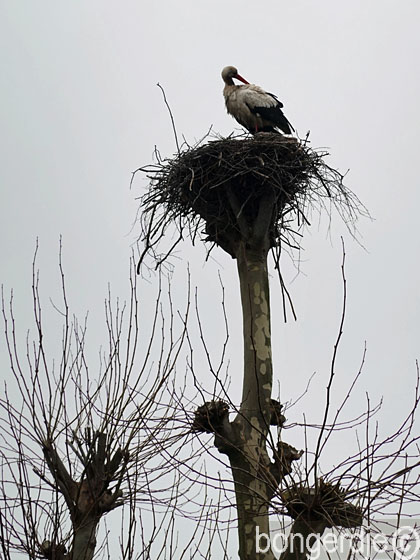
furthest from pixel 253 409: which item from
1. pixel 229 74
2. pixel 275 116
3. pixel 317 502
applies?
pixel 229 74

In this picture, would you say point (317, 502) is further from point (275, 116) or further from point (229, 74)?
point (229, 74)

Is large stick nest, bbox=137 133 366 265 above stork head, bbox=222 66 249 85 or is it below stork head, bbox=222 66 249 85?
below

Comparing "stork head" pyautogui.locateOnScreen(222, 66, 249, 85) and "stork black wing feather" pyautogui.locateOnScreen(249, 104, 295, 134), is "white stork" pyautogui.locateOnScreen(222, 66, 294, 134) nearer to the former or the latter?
"stork black wing feather" pyautogui.locateOnScreen(249, 104, 295, 134)

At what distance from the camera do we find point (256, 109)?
736cm

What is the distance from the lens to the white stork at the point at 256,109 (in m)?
7.31

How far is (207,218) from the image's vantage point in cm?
564

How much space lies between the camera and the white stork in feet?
24.0

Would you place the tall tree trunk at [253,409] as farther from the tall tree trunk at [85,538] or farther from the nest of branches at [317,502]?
the tall tree trunk at [85,538]

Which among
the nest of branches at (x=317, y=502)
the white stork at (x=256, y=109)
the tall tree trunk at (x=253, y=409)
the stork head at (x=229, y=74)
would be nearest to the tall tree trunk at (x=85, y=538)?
the tall tree trunk at (x=253, y=409)

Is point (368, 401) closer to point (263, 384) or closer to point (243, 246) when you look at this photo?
point (263, 384)

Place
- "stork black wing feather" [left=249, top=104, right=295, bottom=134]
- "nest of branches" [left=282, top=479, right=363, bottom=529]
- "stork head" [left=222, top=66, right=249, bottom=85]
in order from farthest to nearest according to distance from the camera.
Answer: "stork head" [left=222, top=66, right=249, bottom=85] → "stork black wing feather" [left=249, top=104, right=295, bottom=134] → "nest of branches" [left=282, top=479, right=363, bottom=529]

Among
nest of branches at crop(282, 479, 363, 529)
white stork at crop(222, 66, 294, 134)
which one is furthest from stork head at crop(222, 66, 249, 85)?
nest of branches at crop(282, 479, 363, 529)

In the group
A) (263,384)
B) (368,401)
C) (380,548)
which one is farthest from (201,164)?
(380,548)

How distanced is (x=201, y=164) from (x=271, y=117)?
1.85m
